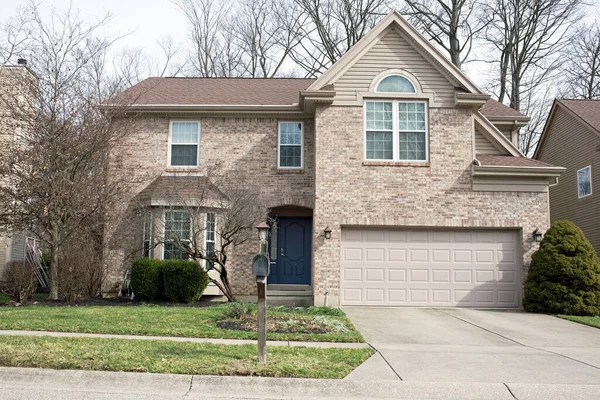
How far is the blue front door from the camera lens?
658 inches

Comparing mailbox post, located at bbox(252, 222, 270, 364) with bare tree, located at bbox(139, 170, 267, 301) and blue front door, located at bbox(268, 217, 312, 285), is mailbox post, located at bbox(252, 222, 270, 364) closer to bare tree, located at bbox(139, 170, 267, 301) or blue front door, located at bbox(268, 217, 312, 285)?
bare tree, located at bbox(139, 170, 267, 301)

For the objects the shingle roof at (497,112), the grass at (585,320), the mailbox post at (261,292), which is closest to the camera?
the mailbox post at (261,292)

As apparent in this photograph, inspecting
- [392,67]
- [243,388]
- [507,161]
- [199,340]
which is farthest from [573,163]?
[243,388]

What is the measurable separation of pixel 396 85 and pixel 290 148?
371 cm

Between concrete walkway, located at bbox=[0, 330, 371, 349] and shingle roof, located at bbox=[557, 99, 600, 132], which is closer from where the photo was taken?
concrete walkway, located at bbox=[0, 330, 371, 349]

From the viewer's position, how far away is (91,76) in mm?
16266

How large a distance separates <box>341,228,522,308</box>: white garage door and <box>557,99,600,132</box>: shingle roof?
8.46 meters

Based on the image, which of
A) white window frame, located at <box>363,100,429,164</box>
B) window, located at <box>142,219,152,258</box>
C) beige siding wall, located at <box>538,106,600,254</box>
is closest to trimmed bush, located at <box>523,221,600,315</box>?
white window frame, located at <box>363,100,429,164</box>

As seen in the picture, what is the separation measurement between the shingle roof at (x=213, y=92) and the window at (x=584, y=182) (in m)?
10.9

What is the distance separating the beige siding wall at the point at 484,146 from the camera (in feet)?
51.7

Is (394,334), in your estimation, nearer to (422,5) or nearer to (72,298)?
(72,298)

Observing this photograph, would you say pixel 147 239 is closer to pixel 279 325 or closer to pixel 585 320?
pixel 279 325

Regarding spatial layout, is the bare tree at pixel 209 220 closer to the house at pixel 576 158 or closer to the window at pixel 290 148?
the window at pixel 290 148

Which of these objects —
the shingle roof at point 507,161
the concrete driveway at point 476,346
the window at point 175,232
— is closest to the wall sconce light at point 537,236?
the shingle roof at point 507,161
